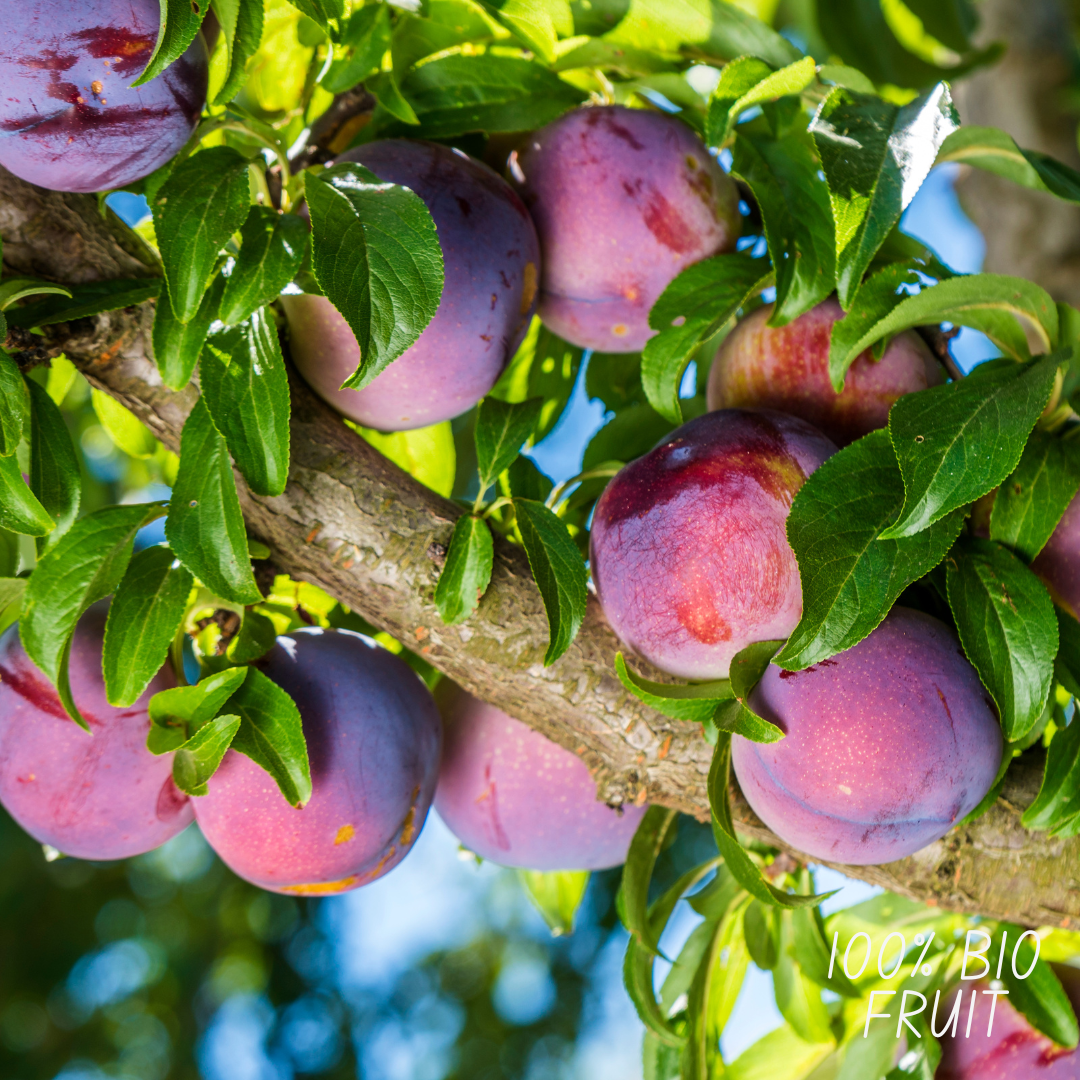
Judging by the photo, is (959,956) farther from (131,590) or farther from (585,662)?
(131,590)

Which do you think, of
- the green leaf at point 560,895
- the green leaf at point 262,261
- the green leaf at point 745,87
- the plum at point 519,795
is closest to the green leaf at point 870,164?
the green leaf at point 745,87

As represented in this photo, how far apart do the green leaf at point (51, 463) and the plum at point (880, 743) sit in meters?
0.38

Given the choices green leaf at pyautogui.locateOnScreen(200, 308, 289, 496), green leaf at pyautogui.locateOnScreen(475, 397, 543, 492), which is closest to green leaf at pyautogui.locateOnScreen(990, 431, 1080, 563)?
green leaf at pyautogui.locateOnScreen(475, 397, 543, 492)

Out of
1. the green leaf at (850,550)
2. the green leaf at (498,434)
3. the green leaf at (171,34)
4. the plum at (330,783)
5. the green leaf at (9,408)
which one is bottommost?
the plum at (330,783)

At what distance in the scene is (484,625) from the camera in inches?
21.9

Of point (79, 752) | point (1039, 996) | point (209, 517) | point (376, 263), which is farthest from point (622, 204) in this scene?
point (1039, 996)

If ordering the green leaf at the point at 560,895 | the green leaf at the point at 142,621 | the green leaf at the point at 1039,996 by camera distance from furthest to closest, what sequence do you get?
the green leaf at the point at 560,895 < the green leaf at the point at 1039,996 < the green leaf at the point at 142,621

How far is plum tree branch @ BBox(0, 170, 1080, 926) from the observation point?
1.75 feet

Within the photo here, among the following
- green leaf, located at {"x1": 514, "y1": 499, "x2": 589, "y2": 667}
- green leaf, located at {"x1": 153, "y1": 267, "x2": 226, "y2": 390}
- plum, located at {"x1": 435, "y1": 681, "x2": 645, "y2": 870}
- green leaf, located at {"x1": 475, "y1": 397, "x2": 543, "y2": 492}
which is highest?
green leaf, located at {"x1": 153, "y1": 267, "x2": 226, "y2": 390}

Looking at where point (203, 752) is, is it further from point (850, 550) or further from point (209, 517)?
point (850, 550)

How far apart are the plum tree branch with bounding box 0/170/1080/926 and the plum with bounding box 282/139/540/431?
3 cm

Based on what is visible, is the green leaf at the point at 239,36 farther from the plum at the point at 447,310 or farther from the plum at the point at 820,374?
the plum at the point at 820,374

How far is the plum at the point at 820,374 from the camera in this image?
1.81 ft

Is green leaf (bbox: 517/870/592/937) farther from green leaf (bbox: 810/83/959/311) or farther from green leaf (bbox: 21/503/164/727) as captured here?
green leaf (bbox: 810/83/959/311)
